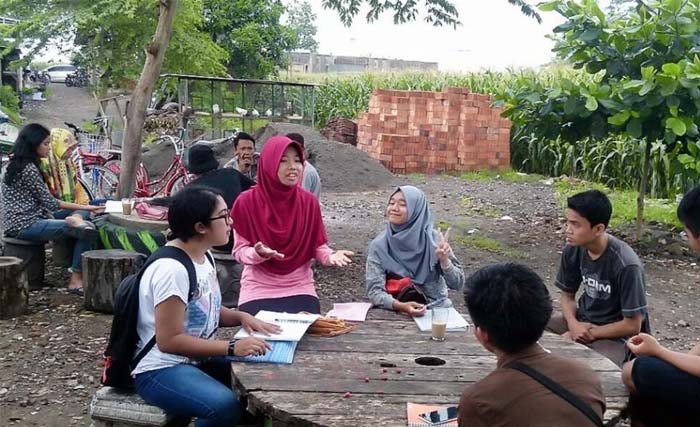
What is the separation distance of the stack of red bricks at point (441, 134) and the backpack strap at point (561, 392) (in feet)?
46.6

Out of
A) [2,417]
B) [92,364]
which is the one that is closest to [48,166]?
[92,364]

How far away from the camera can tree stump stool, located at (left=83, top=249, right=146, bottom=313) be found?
18.9 ft

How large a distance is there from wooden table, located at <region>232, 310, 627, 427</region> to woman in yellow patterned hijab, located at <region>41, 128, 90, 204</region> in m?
4.27

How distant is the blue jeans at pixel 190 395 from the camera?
284 centimetres

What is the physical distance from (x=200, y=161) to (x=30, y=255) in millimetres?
1716

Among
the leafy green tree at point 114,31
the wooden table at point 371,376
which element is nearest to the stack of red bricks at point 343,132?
the leafy green tree at point 114,31

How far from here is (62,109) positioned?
100ft

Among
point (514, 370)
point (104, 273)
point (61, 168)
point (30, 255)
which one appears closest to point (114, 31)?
point (61, 168)

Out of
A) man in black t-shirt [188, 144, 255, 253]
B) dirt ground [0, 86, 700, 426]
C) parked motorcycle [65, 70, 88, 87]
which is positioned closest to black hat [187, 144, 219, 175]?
man in black t-shirt [188, 144, 255, 253]

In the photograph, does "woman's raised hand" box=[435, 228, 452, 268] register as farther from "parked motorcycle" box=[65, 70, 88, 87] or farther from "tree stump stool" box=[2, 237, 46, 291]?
"parked motorcycle" box=[65, 70, 88, 87]

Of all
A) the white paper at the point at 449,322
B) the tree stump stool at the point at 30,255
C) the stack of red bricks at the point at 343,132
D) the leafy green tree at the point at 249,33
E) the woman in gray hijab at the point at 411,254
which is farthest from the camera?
the leafy green tree at the point at 249,33

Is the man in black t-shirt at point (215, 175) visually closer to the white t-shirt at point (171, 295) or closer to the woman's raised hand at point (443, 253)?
the woman's raised hand at point (443, 253)

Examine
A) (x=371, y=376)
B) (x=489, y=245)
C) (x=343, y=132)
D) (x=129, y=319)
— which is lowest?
(x=489, y=245)

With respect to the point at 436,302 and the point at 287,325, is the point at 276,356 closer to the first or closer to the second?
the point at 287,325
